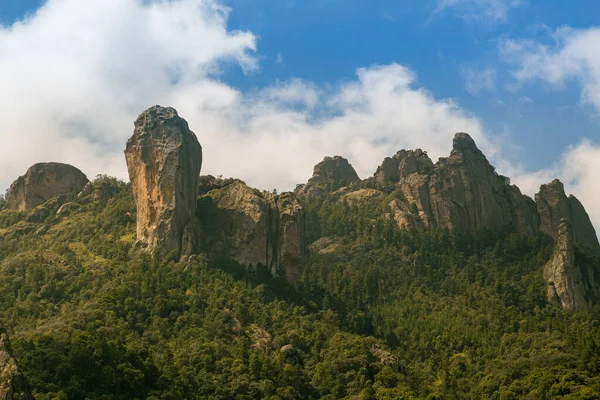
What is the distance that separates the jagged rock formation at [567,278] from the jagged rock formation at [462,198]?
2537cm

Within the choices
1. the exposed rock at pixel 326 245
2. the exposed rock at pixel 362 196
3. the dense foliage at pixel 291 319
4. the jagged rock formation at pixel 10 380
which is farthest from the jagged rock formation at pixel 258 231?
the jagged rock formation at pixel 10 380

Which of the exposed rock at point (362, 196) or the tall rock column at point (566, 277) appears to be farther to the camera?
the exposed rock at point (362, 196)

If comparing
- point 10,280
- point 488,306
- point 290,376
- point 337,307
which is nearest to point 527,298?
point 488,306

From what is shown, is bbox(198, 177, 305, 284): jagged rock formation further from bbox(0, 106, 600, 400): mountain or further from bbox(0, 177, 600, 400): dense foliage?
bbox(0, 177, 600, 400): dense foliage

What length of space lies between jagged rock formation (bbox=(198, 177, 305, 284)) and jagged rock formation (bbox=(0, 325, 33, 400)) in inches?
2283

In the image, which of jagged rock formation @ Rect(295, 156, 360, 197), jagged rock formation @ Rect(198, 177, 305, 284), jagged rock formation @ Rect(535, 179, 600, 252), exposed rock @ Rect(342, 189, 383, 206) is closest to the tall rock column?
jagged rock formation @ Rect(535, 179, 600, 252)

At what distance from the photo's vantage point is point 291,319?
102 meters

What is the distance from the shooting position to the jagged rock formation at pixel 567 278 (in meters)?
121

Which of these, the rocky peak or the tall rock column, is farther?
the rocky peak

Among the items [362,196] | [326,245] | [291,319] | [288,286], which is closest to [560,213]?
[362,196]

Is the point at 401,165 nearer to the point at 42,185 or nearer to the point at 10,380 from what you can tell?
the point at 42,185

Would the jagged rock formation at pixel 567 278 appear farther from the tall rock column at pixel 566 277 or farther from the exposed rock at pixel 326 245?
the exposed rock at pixel 326 245

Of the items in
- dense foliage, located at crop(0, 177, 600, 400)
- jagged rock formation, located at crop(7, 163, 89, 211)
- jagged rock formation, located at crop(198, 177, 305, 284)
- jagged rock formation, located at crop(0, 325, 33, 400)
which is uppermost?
jagged rock formation, located at crop(7, 163, 89, 211)

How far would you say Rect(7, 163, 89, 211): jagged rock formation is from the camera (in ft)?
470
